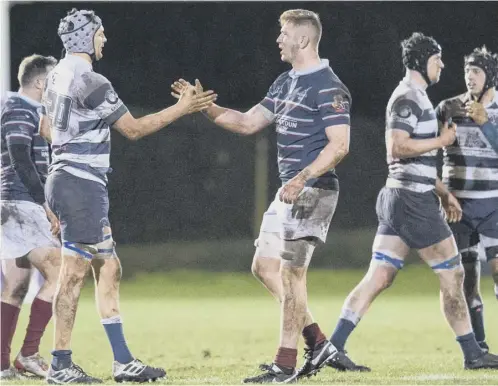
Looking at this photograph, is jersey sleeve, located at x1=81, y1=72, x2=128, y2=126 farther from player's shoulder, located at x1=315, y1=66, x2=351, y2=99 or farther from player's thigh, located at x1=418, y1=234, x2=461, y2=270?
player's thigh, located at x1=418, y1=234, x2=461, y2=270

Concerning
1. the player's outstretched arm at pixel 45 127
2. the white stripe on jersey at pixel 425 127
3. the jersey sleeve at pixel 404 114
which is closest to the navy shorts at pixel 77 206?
the player's outstretched arm at pixel 45 127

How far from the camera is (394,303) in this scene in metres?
14.6

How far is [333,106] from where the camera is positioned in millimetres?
7102

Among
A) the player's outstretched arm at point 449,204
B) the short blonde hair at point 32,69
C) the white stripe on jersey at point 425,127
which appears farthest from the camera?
the player's outstretched arm at point 449,204

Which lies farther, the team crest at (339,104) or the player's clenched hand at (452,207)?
the player's clenched hand at (452,207)

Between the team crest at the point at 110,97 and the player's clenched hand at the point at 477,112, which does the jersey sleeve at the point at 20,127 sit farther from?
the player's clenched hand at the point at 477,112

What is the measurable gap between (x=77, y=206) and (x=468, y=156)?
9.54ft

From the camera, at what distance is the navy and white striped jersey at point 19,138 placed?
7871 mm

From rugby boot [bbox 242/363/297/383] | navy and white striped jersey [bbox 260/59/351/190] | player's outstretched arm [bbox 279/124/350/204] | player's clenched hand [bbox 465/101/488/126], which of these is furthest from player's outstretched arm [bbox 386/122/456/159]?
rugby boot [bbox 242/363/297/383]

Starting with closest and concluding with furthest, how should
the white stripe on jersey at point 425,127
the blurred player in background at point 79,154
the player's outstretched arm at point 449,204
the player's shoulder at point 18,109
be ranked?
1. the blurred player in background at point 79,154
2. the white stripe on jersey at point 425,127
3. the player's shoulder at point 18,109
4. the player's outstretched arm at point 449,204

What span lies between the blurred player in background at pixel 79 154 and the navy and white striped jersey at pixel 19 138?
0.71 metres

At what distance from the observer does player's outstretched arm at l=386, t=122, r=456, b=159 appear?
7.62 m

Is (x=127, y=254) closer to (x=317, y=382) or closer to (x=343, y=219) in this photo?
(x=343, y=219)

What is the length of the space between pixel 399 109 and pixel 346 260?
31.5ft
